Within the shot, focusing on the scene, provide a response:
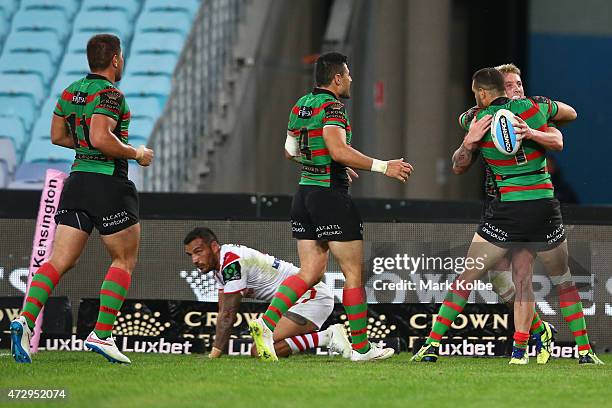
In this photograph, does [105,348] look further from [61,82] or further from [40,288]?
[61,82]

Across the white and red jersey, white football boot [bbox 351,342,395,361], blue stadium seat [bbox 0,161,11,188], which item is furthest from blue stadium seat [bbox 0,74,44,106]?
white football boot [bbox 351,342,395,361]

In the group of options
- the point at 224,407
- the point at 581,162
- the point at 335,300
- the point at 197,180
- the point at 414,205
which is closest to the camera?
the point at 224,407

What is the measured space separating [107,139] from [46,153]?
25.1 feet

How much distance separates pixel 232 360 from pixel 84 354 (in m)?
1.34

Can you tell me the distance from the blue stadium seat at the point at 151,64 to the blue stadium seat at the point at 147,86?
8 cm

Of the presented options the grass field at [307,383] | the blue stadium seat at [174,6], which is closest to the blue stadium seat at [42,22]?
the blue stadium seat at [174,6]

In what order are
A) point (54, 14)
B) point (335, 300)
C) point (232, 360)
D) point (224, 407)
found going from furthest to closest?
point (54, 14)
point (335, 300)
point (232, 360)
point (224, 407)

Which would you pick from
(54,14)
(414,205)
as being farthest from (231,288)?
(54,14)

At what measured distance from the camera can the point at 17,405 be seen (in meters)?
5.98

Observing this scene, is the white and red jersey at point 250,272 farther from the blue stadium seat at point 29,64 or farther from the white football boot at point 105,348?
the blue stadium seat at point 29,64

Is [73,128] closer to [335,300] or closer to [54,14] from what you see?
[335,300]

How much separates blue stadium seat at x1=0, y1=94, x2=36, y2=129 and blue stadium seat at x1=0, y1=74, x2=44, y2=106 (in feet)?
0.24

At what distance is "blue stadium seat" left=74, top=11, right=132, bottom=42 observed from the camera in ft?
56.7

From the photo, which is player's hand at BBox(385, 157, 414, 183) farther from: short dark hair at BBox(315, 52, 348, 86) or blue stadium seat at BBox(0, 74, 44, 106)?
blue stadium seat at BBox(0, 74, 44, 106)
